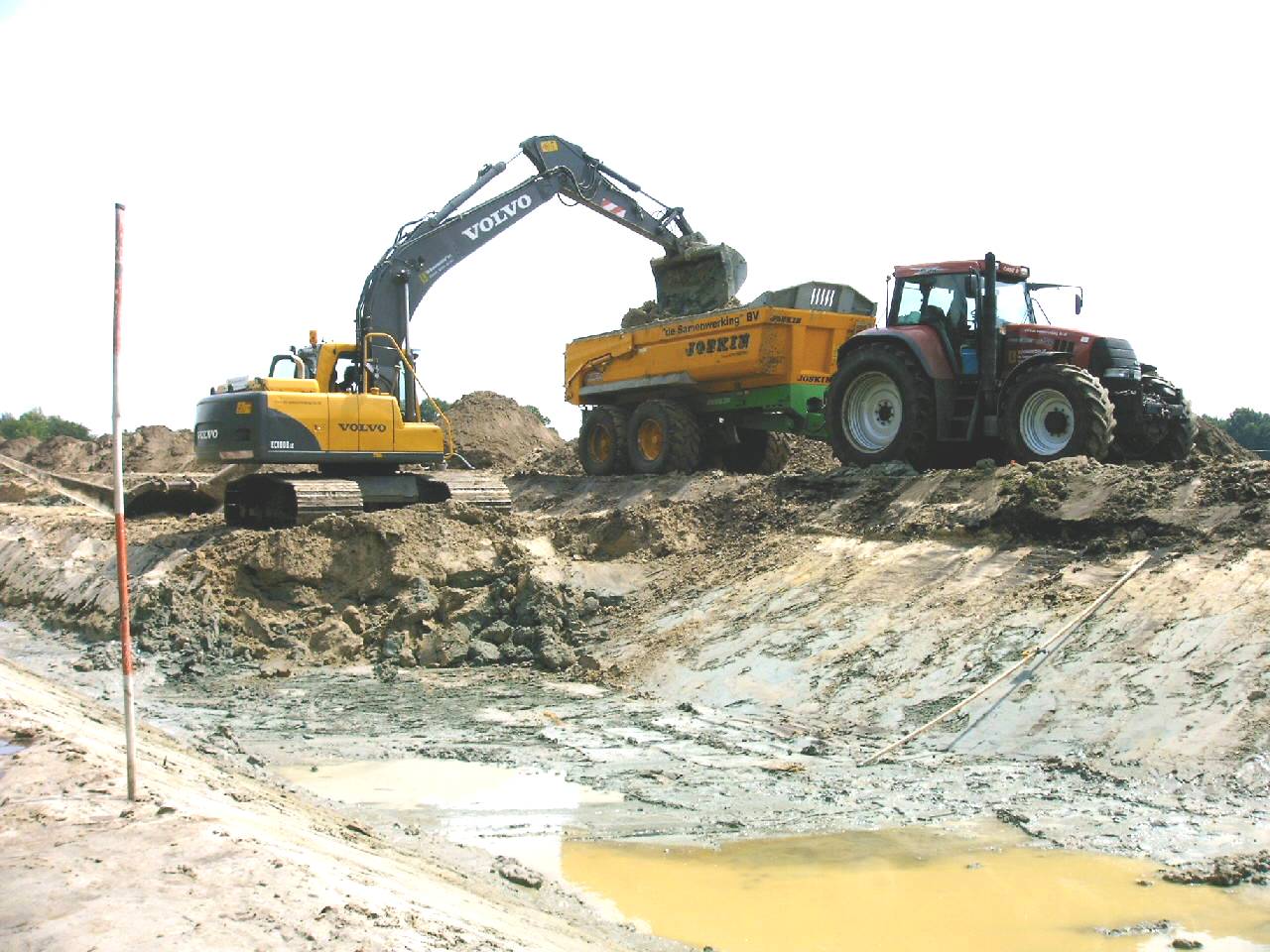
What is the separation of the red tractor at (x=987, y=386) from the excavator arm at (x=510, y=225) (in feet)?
16.9

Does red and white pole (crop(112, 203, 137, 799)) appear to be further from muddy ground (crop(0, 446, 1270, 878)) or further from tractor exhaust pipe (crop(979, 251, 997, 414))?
tractor exhaust pipe (crop(979, 251, 997, 414))

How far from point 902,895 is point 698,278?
561 inches

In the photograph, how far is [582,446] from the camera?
1916 centimetres

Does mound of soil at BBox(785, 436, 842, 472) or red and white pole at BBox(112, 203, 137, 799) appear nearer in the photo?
red and white pole at BBox(112, 203, 137, 799)

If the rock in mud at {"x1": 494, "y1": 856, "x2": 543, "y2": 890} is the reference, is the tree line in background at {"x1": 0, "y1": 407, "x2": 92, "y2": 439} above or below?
above

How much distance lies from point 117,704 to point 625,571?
5.38 m

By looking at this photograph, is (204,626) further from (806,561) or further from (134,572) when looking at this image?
(806,561)

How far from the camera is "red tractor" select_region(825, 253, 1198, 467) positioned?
1206cm

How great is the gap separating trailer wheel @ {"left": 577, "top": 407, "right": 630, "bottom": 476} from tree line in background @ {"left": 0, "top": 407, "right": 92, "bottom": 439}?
3588 centimetres

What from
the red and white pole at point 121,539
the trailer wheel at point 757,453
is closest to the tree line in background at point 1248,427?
the trailer wheel at point 757,453

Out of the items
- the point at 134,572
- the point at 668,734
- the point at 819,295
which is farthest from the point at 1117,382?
the point at 134,572

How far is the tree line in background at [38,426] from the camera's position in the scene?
1983 inches

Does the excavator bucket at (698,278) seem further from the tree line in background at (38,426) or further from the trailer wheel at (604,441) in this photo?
the tree line in background at (38,426)

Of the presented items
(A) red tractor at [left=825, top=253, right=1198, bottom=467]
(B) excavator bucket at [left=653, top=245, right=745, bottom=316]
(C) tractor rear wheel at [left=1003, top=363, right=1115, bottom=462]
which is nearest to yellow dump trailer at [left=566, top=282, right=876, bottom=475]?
(B) excavator bucket at [left=653, top=245, right=745, bottom=316]
